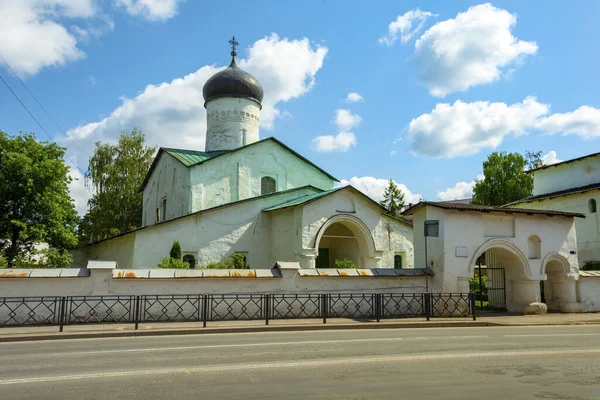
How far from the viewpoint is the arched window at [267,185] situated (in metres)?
26.4

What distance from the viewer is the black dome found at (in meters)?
28.2

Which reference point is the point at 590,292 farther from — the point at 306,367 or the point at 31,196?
the point at 31,196

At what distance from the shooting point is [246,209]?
22.8 m

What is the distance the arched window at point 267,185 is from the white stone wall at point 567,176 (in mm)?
16654

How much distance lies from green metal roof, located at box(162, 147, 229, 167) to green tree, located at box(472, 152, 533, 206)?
2196cm

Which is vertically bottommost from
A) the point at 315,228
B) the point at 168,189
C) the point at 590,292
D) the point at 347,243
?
the point at 590,292

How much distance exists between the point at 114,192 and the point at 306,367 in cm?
3250

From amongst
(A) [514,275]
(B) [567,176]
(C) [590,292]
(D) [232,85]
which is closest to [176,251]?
(D) [232,85]

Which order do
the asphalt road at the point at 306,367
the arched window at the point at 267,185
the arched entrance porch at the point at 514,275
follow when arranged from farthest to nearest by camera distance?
1. the arched window at the point at 267,185
2. the arched entrance porch at the point at 514,275
3. the asphalt road at the point at 306,367

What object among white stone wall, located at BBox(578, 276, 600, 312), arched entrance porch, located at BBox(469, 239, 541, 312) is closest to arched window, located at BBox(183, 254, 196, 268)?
arched entrance porch, located at BBox(469, 239, 541, 312)

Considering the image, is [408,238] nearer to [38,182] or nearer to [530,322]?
[530,322]

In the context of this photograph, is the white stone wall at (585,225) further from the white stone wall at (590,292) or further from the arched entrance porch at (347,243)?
the arched entrance porch at (347,243)

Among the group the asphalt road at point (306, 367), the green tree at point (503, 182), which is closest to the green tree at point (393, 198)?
the green tree at point (503, 182)

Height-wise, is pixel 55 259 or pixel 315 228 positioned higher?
pixel 315 228
